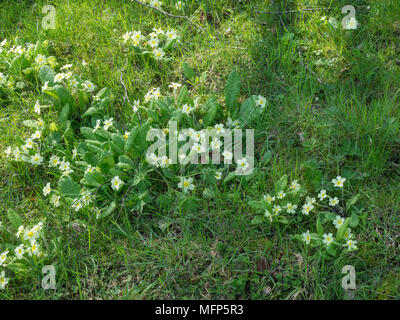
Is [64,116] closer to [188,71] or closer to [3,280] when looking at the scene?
[188,71]

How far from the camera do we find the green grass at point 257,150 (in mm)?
2240

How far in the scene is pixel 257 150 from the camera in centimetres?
271

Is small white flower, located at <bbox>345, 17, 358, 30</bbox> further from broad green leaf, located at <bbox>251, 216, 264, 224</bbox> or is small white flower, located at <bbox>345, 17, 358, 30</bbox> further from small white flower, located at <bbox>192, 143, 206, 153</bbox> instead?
broad green leaf, located at <bbox>251, 216, 264, 224</bbox>

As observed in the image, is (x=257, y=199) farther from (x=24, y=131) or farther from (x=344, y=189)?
(x=24, y=131)

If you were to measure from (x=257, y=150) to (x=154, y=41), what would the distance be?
3.83 feet

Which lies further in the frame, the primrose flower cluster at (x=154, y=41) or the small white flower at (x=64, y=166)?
the primrose flower cluster at (x=154, y=41)

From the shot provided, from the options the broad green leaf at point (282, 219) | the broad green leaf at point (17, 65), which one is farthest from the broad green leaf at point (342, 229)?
the broad green leaf at point (17, 65)

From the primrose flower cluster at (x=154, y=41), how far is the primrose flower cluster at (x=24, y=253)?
A: 4.76 ft

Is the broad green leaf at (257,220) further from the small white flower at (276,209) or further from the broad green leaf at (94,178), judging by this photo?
the broad green leaf at (94,178)

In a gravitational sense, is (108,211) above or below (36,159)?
below

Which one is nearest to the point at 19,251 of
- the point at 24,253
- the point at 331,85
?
the point at 24,253

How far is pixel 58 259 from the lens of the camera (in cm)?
239

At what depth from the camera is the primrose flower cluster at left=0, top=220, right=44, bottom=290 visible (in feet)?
7.59

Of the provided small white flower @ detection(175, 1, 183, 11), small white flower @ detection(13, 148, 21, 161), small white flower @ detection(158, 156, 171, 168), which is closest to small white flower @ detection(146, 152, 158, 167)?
small white flower @ detection(158, 156, 171, 168)
